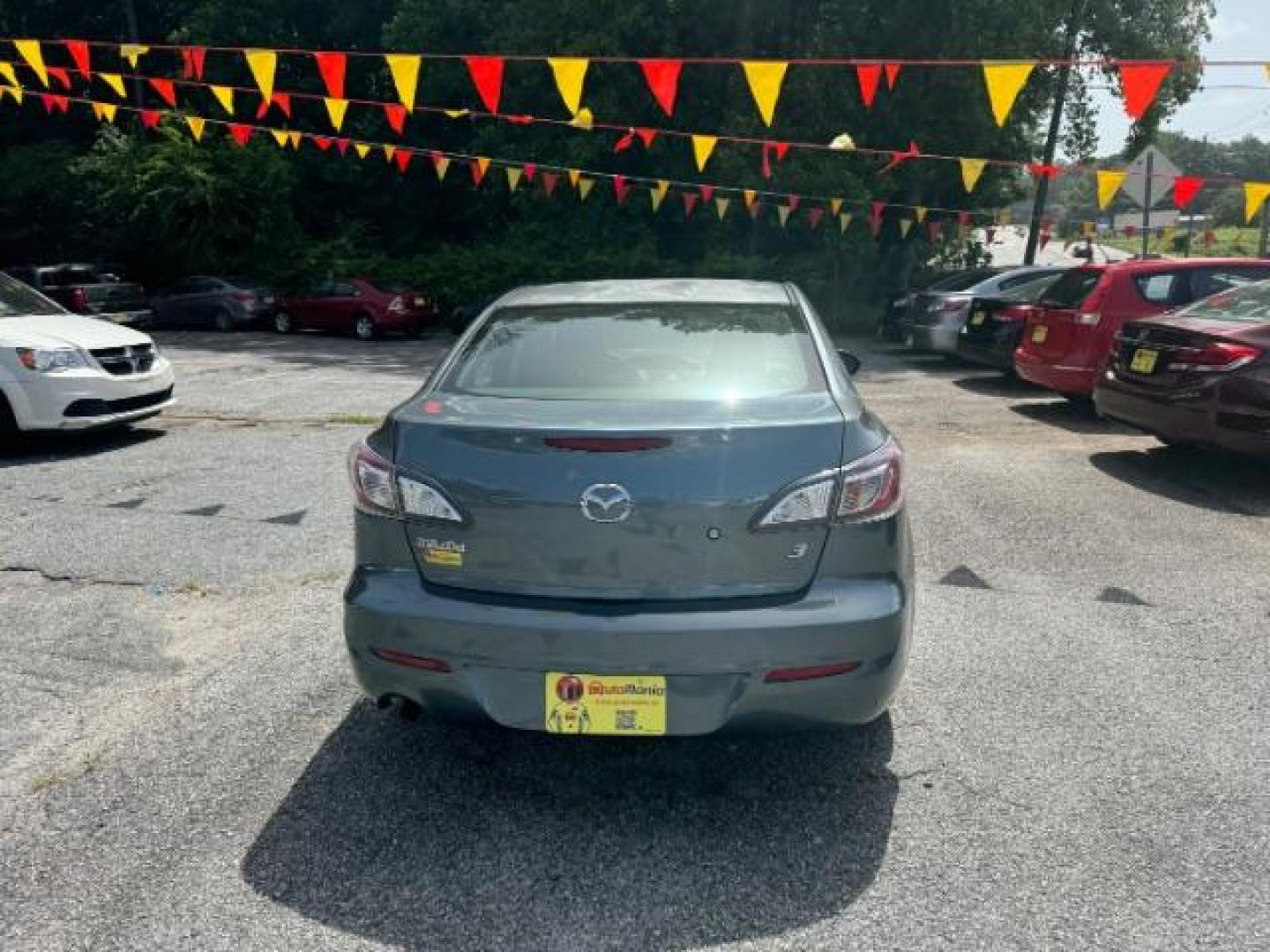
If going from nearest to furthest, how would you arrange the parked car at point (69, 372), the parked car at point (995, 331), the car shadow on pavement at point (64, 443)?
the parked car at point (69, 372)
the car shadow on pavement at point (64, 443)
the parked car at point (995, 331)

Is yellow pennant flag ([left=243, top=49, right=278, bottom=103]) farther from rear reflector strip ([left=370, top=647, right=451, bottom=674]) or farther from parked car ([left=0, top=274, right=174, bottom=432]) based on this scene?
rear reflector strip ([left=370, top=647, right=451, bottom=674])

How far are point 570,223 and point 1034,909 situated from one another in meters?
23.5

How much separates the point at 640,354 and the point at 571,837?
1602 millimetres

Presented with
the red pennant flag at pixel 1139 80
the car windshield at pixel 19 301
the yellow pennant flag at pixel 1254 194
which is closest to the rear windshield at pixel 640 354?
the car windshield at pixel 19 301

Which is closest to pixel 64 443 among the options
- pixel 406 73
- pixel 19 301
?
pixel 19 301

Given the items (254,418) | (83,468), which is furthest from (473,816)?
(254,418)

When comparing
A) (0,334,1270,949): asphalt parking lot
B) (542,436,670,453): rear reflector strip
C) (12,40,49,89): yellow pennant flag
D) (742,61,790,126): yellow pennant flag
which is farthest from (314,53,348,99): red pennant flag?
(542,436,670,453): rear reflector strip

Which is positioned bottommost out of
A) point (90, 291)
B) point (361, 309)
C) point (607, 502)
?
point (361, 309)

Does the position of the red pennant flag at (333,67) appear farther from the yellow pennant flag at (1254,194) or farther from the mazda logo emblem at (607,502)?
the yellow pennant flag at (1254,194)

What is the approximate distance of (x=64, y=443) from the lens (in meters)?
8.74

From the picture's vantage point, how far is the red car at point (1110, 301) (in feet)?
31.2

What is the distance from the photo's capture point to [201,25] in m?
27.0

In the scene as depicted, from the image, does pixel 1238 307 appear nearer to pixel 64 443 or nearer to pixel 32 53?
pixel 64 443

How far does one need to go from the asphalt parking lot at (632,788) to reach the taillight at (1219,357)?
1.73m
